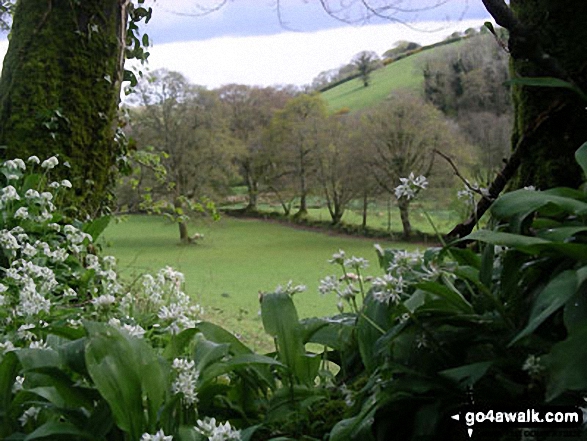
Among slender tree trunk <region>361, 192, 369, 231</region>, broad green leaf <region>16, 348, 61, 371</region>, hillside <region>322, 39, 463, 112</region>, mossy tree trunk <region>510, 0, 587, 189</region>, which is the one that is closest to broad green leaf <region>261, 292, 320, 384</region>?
broad green leaf <region>16, 348, 61, 371</region>

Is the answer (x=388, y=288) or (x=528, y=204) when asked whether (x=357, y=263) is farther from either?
(x=528, y=204)

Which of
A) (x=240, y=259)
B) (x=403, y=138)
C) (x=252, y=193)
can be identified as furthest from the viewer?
(x=252, y=193)

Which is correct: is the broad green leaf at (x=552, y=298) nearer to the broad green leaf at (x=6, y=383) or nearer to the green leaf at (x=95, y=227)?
the broad green leaf at (x=6, y=383)

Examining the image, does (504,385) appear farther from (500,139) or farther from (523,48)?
(500,139)

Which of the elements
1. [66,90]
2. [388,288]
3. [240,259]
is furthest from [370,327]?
[240,259]

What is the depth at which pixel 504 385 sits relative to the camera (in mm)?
647

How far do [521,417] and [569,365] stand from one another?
124 millimetres

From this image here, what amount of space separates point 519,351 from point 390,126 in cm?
1533

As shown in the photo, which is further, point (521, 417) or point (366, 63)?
point (366, 63)

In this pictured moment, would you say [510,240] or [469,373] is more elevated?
[510,240]

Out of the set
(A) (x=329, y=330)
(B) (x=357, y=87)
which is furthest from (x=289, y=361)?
(B) (x=357, y=87)

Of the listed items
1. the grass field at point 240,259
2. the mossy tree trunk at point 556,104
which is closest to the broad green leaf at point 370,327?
the mossy tree trunk at point 556,104

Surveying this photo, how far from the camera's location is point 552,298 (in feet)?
1.91

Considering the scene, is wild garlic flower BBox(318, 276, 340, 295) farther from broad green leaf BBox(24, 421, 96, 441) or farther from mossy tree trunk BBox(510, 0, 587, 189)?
mossy tree trunk BBox(510, 0, 587, 189)
